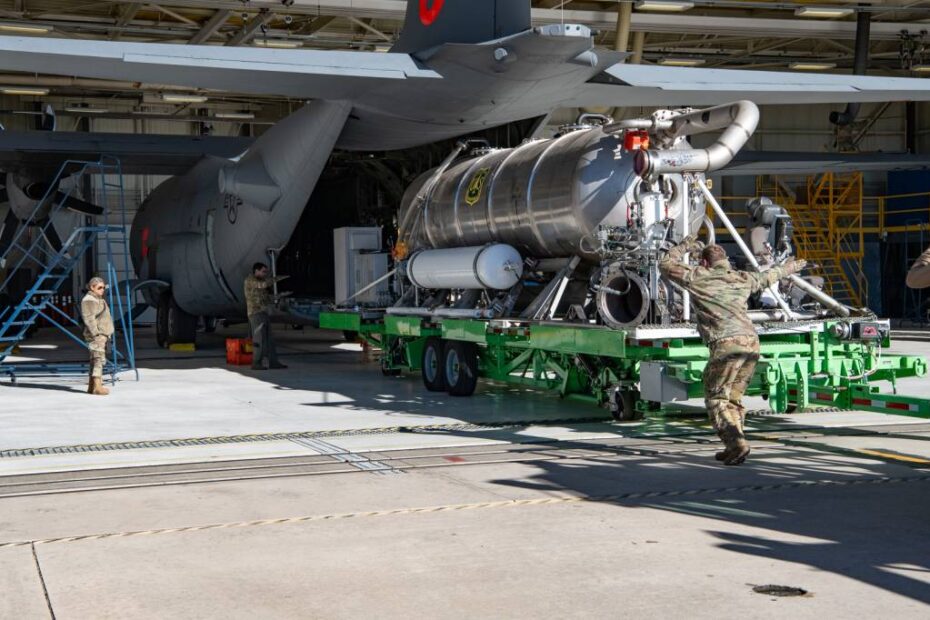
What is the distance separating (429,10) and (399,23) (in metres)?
16.8

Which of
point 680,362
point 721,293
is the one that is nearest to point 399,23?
point 680,362

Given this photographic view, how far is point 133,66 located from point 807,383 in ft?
30.9

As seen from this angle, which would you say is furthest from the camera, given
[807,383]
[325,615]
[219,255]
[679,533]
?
[219,255]

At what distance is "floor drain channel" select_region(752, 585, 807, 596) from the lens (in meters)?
5.87

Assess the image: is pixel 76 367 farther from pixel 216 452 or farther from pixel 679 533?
pixel 679 533

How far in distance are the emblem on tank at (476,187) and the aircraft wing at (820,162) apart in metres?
11.6

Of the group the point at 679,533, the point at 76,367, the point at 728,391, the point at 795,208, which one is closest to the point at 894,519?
the point at 679,533

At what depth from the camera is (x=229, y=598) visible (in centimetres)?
603

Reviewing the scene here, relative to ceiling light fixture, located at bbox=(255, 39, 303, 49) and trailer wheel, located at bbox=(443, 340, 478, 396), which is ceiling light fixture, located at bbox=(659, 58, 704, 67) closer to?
ceiling light fixture, located at bbox=(255, 39, 303, 49)

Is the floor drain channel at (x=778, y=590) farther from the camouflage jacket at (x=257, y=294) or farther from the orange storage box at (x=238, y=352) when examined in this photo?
the orange storage box at (x=238, y=352)

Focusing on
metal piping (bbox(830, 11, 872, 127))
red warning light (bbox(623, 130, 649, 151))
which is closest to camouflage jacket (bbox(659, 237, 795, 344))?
red warning light (bbox(623, 130, 649, 151))

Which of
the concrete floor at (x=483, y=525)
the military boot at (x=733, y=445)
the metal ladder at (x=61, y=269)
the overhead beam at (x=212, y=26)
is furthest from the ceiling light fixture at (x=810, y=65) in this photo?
the military boot at (x=733, y=445)

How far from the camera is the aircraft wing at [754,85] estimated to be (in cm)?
1639

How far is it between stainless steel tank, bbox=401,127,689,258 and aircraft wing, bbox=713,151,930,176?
11343 millimetres
